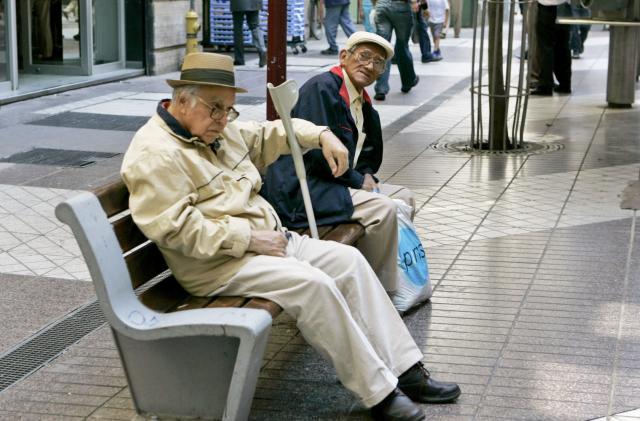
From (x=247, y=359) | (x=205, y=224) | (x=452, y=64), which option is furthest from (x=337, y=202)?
(x=452, y=64)

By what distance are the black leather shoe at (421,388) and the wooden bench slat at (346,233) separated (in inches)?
30.1

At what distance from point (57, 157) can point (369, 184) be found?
169 inches

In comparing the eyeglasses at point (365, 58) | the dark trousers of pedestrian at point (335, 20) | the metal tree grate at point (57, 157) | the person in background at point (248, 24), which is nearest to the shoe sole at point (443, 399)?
the eyeglasses at point (365, 58)

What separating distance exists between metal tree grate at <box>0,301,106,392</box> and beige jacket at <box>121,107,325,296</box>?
892 mm

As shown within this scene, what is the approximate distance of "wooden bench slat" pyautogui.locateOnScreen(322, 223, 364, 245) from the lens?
485 cm

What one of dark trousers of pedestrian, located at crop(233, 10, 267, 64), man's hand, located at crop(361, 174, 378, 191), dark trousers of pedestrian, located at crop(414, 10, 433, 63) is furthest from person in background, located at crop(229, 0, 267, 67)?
man's hand, located at crop(361, 174, 378, 191)

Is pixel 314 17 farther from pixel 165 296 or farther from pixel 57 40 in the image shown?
pixel 165 296

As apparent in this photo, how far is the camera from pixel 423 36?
17422mm

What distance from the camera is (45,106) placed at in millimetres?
12023

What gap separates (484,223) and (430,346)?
2.40 metres

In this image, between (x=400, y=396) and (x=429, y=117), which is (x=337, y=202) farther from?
(x=429, y=117)

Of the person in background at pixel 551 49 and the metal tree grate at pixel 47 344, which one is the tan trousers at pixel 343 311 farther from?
the person in background at pixel 551 49

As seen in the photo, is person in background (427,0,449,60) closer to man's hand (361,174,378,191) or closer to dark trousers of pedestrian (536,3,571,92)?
dark trousers of pedestrian (536,3,571,92)

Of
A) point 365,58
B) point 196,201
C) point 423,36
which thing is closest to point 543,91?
point 423,36
